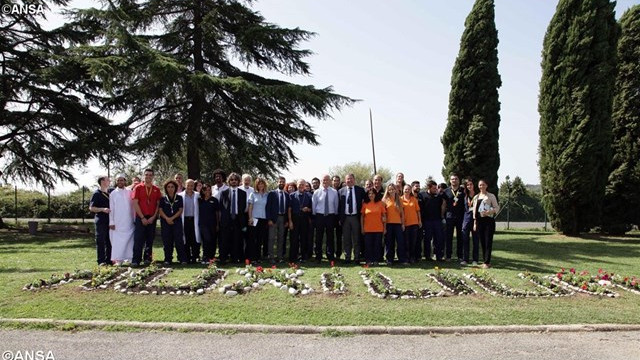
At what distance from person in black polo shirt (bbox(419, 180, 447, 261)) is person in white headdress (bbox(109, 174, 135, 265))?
20.6ft

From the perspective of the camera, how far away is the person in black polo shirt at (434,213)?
34.2 ft

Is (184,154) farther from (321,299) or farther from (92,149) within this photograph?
(321,299)

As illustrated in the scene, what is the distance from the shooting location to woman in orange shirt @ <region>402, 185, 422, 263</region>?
10094mm

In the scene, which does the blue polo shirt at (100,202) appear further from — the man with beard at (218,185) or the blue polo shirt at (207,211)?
the man with beard at (218,185)

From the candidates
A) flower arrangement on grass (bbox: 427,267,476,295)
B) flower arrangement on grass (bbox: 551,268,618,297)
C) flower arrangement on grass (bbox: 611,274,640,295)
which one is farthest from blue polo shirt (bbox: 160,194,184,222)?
flower arrangement on grass (bbox: 611,274,640,295)

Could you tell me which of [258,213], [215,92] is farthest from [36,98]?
[258,213]

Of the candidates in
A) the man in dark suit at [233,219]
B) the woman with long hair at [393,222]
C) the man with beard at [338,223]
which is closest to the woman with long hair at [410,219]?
the woman with long hair at [393,222]

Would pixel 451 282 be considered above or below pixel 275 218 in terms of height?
below

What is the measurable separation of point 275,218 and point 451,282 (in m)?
3.93

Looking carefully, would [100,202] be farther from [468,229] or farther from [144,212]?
[468,229]

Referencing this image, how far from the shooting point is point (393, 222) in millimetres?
9867

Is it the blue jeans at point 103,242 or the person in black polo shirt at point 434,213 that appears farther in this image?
the person in black polo shirt at point 434,213

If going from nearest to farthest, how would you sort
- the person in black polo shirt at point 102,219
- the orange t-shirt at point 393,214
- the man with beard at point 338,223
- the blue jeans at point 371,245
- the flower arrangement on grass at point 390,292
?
the flower arrangement on grass at point 390,292 < the person in black polo shirt at point 102,219 < the blue jeans at point 371,245 < the orange t-shirt at point 393,214 < the man with beard at point 338,223

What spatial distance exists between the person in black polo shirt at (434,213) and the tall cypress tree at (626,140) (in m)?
12.7
